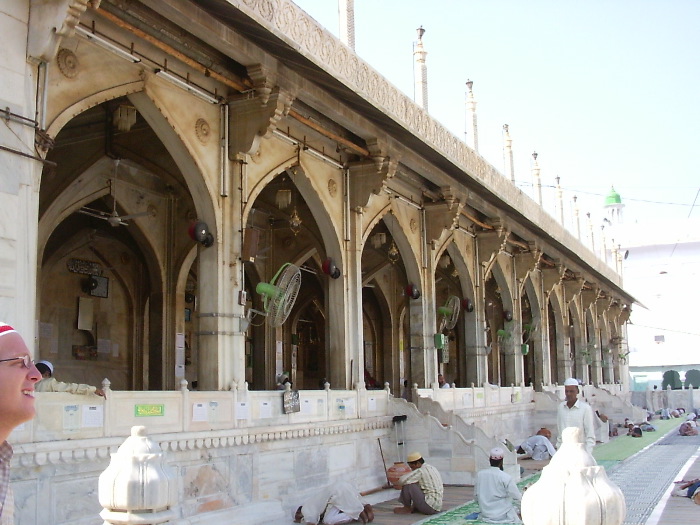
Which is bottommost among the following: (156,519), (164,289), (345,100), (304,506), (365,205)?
(304,506)

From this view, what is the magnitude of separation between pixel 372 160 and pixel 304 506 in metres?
5.49

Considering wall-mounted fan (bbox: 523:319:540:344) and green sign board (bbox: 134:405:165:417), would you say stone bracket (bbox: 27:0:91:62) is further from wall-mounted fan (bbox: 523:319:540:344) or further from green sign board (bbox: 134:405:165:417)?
wall-mounted fan (bbox: 523:319:540:344)

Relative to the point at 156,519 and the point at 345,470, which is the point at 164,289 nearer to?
the point at 345,470

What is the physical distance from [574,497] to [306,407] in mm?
7271

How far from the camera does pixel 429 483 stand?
10445 mm

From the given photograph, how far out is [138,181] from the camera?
13070mm

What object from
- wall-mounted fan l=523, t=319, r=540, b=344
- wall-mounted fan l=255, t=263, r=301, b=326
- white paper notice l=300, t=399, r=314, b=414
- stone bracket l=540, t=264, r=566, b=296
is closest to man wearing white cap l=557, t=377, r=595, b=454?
white paper notice l=300, t=399, r=314, b=414

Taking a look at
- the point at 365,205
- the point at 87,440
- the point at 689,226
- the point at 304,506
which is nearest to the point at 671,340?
the point at 689,226

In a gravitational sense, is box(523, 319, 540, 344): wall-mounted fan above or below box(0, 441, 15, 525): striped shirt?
above

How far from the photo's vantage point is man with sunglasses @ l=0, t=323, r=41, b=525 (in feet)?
7.68

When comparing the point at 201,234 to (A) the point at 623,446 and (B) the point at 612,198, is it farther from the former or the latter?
(B) the point at 612,198

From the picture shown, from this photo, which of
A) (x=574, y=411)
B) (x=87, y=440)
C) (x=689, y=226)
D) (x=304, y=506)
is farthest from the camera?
(x=689, y=226)

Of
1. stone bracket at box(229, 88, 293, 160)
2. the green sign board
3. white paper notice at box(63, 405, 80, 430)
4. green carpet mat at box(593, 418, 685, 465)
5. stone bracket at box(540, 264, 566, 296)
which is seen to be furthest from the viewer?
stone bracket at box(540, 264, 566, 296)

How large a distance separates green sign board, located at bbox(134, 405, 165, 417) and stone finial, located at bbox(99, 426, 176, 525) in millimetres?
3405
